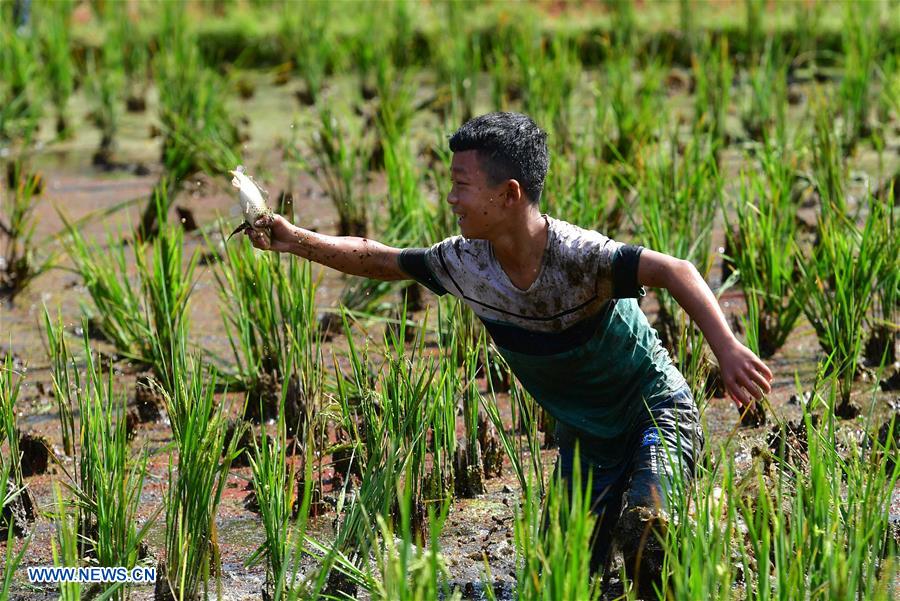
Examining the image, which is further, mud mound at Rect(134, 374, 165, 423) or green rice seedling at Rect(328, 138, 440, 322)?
green rice seedling at Rect(328, 138, 440, 322)

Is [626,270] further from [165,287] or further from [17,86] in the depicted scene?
[17,86]

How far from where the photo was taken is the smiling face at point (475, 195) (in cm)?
276

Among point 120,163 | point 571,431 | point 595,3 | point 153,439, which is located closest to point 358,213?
point 153,439

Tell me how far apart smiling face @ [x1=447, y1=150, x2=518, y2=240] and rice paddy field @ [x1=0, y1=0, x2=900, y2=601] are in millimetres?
335

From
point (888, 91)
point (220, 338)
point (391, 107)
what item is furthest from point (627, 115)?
point (220, 338)

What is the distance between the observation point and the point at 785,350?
172 inches

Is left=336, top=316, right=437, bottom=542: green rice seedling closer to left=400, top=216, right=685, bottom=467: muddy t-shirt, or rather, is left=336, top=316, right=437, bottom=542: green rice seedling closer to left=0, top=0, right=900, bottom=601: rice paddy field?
left=0, top=0, right=900, bottom=601: rice paddy field

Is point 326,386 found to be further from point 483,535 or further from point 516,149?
point 516,149

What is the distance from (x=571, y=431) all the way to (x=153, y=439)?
1.44m

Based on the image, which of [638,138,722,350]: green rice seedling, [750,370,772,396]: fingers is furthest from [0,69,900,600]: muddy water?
[638,138,722,350]: green rice seedling

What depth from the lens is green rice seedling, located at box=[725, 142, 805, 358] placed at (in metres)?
4.18

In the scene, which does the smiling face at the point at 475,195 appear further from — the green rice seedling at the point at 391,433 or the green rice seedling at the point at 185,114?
the green rice seedling at the point at 185,114

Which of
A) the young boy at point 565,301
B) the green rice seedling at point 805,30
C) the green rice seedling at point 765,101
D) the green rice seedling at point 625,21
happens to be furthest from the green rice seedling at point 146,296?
the green rice seedling at point 805,30

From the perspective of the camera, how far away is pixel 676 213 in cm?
437
